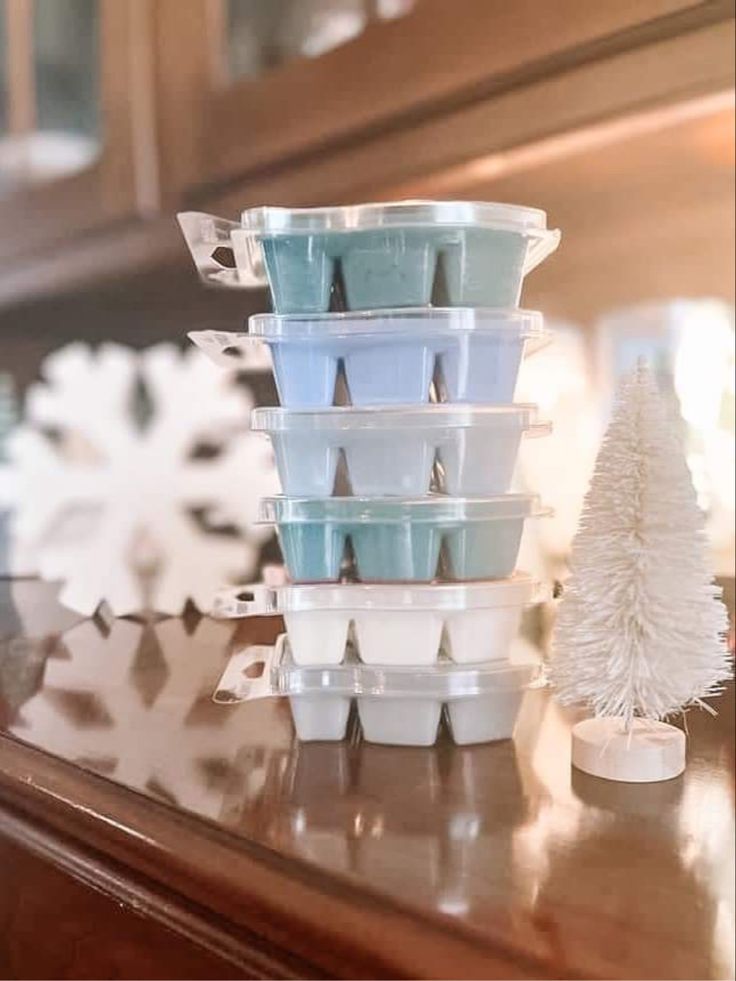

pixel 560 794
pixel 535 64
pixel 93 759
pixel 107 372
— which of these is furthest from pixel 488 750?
pixel 107 372

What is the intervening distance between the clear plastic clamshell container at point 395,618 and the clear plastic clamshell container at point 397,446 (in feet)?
0.17

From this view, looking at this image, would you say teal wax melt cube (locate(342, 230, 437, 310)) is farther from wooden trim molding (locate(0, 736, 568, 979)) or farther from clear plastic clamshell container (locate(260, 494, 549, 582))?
wooden trim molding (locate(0, 736, 568, 979))

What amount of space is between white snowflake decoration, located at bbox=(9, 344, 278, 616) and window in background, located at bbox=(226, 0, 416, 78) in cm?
34

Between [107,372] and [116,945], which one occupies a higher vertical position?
[107,372]

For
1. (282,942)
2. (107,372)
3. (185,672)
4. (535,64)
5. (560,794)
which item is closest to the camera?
(282,942)

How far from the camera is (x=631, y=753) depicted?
0.53m

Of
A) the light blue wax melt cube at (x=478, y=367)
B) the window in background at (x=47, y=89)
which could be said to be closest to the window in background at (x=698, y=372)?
the light blue wax melt cube at (x=478, y=367)

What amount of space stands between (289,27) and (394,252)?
69 centimetres

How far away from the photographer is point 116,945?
48cm

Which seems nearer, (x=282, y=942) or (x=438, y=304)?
(x=282, y=942)

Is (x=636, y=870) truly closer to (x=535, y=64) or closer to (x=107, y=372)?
(x=535, y=64)

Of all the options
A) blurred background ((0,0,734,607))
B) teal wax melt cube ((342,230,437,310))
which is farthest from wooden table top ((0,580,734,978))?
blurred background ((0,0,734,607))

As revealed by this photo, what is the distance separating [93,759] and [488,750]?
20 cm

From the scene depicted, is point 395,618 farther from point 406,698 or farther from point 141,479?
point 141,479
